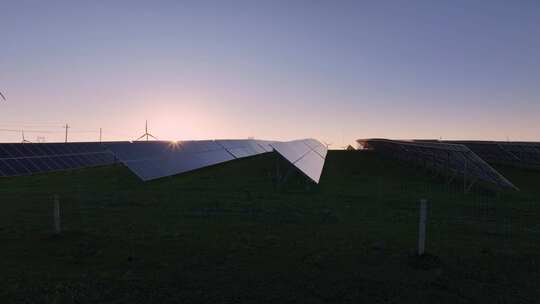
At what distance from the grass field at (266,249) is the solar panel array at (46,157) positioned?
1192cm

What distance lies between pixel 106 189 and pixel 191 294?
15.0 m

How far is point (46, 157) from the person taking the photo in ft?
107

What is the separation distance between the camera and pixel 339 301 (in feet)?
21.8

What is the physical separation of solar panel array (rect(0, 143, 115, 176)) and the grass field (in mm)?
11916

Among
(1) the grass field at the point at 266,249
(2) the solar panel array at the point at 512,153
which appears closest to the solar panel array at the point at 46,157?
(1) the grass field at the point at 266,249

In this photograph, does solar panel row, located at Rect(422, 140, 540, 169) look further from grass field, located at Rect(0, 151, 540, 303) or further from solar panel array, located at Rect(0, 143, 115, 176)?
solar panel array, located at Rect(0, 143, 115, 176)

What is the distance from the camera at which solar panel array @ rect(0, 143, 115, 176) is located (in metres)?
28.2

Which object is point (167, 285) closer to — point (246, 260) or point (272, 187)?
point (246, 260)

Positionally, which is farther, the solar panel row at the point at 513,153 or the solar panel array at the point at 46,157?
the solar panel row at the point at 513,153

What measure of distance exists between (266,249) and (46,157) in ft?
96.3

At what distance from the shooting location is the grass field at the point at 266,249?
702 centimetres

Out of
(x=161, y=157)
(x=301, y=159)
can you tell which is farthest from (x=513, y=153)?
(x=161, y=157)

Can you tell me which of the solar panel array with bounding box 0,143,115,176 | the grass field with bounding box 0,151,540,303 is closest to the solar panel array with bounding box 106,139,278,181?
the grass field with bounding box 0,151,540,303

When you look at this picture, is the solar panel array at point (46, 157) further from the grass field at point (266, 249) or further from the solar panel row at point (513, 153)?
the solar panel row at point (513, 153)
